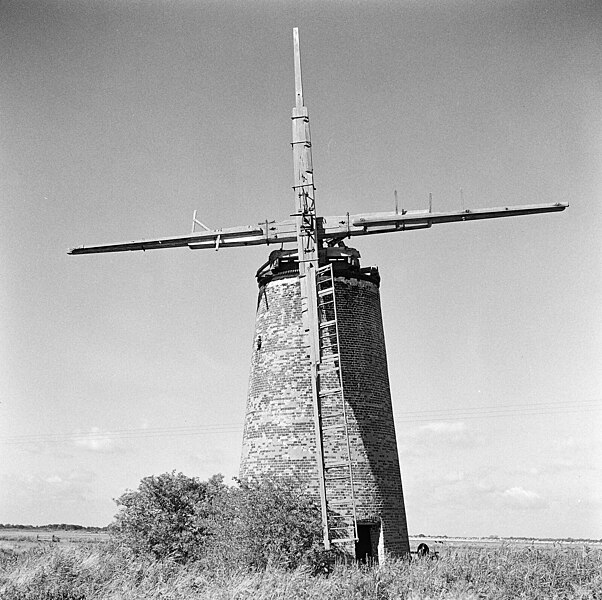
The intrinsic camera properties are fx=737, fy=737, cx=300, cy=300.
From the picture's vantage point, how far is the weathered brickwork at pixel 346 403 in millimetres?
15836

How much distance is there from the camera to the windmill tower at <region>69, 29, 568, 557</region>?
15617 millimetres

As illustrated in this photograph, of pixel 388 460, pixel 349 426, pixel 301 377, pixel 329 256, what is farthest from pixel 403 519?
pixel 329 256

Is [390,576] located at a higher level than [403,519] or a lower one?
lower

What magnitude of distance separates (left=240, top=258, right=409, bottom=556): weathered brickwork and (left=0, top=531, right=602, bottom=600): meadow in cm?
149

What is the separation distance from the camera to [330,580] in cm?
1292

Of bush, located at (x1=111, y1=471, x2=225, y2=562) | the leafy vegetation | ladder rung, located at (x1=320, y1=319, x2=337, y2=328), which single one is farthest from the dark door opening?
ladder rung, located at (x1=320, y1=319, x2=337, y2=328)

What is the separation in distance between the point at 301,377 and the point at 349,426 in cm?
151

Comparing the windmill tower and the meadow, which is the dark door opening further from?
the meadow

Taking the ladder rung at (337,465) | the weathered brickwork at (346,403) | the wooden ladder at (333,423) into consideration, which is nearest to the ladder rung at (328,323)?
the wooden ladder at (333,423)

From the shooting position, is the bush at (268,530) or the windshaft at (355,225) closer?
the bush at (268,530)

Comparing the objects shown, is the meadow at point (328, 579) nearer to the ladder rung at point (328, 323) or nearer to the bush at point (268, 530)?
the bush at point (268, 530)

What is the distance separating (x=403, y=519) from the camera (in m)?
16.8

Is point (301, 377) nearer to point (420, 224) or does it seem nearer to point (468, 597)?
point (420, 224)

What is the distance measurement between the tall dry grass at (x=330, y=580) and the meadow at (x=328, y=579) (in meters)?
0.02
